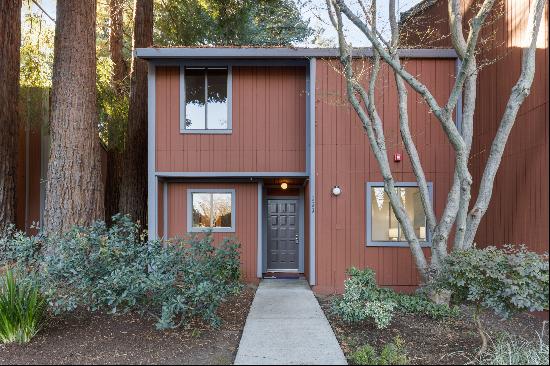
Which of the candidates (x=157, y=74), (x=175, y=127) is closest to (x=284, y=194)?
(x=175, y=127)

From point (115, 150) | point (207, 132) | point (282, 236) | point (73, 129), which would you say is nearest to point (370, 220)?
point (282, 236)

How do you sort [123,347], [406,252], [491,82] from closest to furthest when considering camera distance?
1. [123,347]
2. [491,82]
3. [406,252]

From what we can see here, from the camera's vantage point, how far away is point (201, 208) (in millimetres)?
9742

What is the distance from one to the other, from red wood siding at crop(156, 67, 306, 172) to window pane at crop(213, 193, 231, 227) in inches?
29.7

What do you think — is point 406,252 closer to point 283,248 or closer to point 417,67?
point 283,248

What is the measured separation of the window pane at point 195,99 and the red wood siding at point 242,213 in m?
1.33

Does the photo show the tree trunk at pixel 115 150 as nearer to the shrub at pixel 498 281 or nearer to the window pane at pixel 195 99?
the window pane at pixel 195 99

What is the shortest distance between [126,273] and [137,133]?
8375 mm

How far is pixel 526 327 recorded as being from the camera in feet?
20.5

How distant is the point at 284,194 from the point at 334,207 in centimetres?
195

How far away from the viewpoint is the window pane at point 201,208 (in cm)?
972

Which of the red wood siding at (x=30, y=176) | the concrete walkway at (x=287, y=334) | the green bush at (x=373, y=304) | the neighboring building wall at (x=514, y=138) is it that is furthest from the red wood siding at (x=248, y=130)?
the red wood siding at (x=30, y=176)

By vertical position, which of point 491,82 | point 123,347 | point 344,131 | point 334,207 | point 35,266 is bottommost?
point 123,347

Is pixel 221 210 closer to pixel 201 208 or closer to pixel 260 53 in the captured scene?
pixel 201 208
